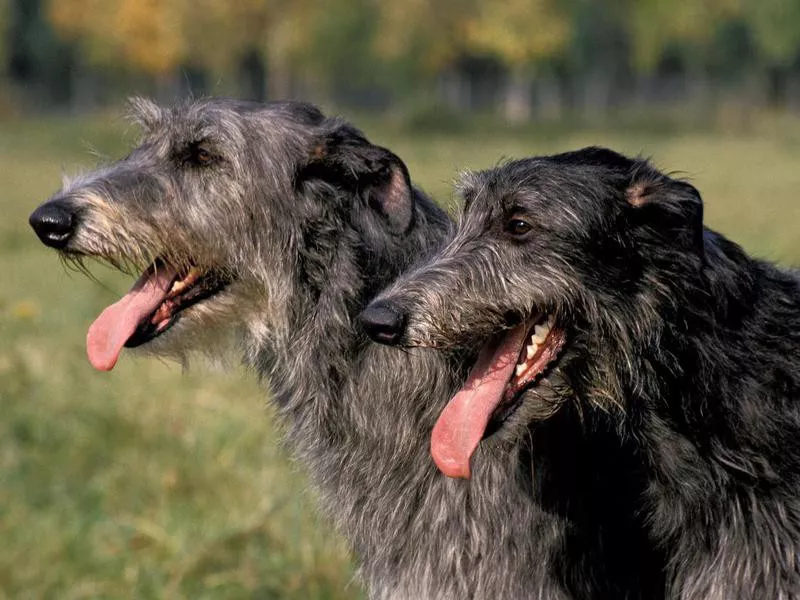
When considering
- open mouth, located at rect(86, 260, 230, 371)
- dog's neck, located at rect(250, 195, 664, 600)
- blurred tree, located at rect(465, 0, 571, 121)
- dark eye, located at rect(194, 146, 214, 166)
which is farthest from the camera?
blurred tree, located at rect(465, 0, 571, 121)

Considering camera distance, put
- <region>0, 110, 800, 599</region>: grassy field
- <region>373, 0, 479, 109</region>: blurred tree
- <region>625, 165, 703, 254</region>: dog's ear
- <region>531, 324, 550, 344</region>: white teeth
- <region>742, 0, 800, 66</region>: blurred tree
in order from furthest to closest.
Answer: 1. <region>742, 0, 800, 66</region>: blurred tree
2. <region>373, 0, 479, 109</region>: blurred tree
3. <region>0, 110, 800, 599</region>: grassy field
4. <region>531, 324, 550, 344</region>: white teeth
5. <region>625, 165, 703, 254</region>: dog's ear

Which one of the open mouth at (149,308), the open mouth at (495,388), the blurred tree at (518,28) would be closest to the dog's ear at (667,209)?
the open mouth at (495,388)

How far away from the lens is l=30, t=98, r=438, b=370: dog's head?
4.59m

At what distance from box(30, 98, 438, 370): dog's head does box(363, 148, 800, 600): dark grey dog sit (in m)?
0.71

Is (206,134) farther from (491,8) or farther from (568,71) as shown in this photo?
(568,71)

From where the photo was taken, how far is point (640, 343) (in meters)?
3.83

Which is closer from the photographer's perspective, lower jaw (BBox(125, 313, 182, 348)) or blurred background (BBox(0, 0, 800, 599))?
lower jaw (BBox(125, 313, 182, 348))

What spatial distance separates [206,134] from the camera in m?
4.72

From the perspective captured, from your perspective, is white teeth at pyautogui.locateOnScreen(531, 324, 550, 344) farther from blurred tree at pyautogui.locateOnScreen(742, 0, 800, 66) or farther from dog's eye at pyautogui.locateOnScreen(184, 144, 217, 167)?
blurred tree at pyautogui.locateOnScreen(742, 0, 800, 66)

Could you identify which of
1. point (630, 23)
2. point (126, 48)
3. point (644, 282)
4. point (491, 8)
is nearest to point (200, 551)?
point (644, 282)

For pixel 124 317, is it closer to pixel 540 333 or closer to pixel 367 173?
pixel 367 173

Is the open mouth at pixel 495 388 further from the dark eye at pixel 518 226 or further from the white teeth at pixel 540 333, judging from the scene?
the dark eye at pixel 518 226

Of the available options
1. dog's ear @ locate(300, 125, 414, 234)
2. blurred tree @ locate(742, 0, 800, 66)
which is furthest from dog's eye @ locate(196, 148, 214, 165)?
blurred tree @ locate(742, 0, 800, 66)

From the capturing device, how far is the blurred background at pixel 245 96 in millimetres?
5879
